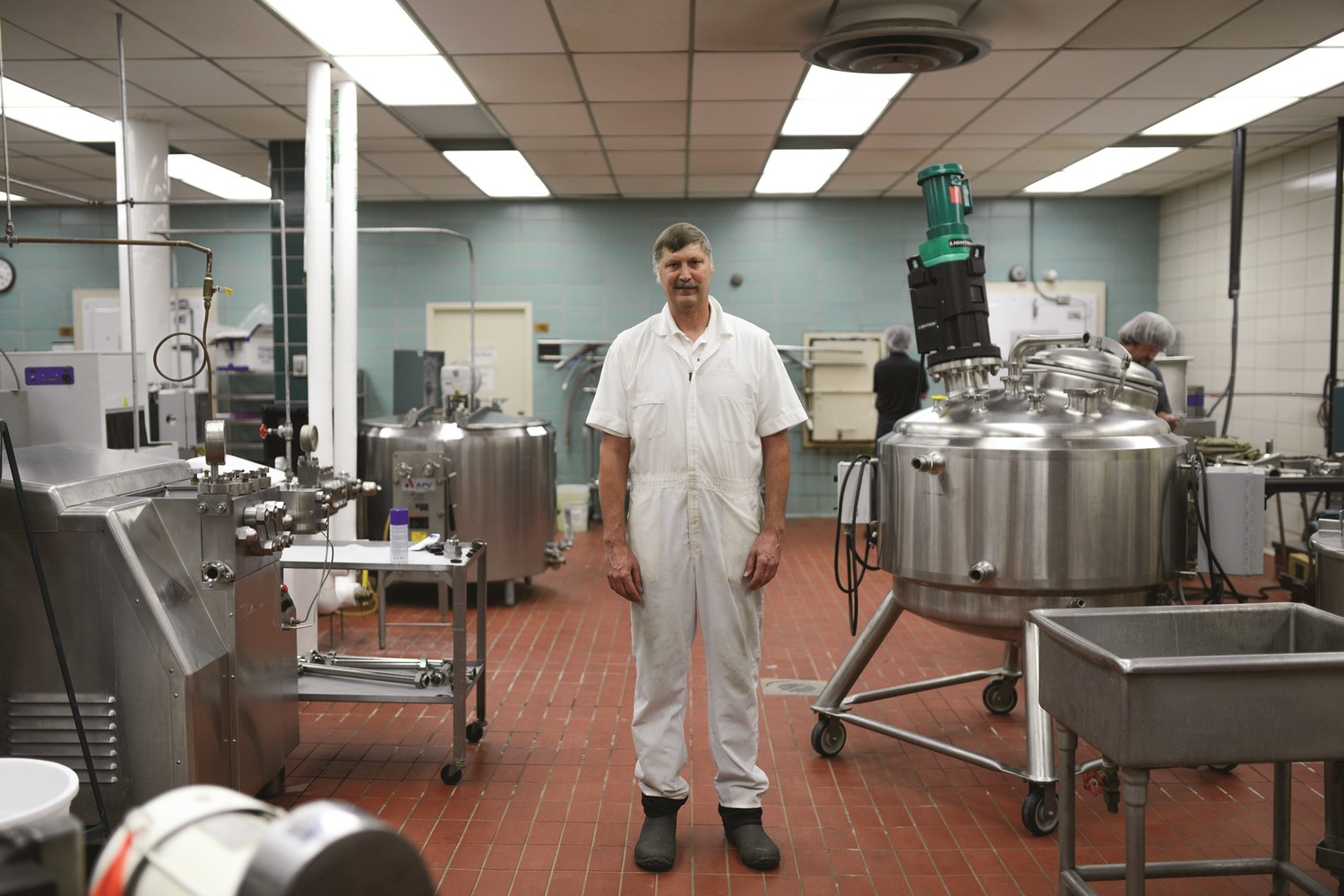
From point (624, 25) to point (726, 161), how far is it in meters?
3.02

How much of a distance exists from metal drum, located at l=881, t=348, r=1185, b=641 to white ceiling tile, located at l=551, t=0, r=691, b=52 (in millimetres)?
2223

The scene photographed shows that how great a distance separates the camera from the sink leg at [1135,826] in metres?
1.92

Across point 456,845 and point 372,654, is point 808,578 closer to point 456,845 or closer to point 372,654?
point 372,654

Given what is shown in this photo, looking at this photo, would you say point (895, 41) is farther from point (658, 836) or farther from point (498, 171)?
point (498, 171)

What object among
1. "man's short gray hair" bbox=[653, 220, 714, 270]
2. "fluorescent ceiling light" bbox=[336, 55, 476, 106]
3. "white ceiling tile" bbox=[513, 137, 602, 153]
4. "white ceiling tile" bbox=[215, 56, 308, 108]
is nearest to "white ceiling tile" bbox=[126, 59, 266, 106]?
"white ceiling tile" bbox=[215, 56, 308, 108]

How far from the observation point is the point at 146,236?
609 centimetres

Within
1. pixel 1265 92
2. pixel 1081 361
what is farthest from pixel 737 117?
pixel 1081 361

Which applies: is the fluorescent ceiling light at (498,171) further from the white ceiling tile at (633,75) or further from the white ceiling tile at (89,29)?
the white ceiling tile at (89,29)

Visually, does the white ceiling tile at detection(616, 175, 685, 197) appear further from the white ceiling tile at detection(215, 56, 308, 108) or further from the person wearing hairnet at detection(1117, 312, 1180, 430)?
the person wearing hairnet at detection(1117, 312, 1180, 430)

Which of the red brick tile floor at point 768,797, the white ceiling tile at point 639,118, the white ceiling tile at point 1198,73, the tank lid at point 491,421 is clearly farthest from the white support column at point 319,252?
the white ceiling tile at point 1198,73

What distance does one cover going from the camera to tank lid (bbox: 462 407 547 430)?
5984 mm

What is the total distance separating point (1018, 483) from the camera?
2977 mm

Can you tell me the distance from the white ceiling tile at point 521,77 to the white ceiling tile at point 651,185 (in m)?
2.38

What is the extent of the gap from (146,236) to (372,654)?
312 centimetres
